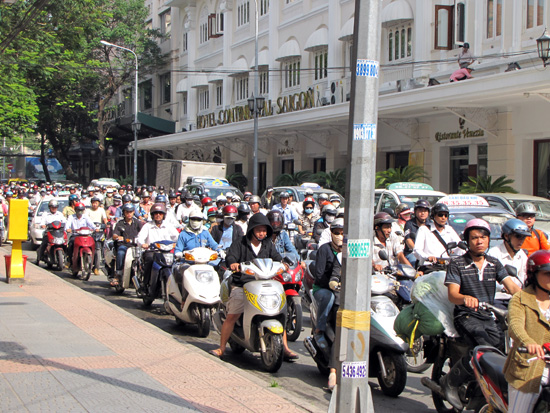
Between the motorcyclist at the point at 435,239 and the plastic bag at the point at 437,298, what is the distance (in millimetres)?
1967

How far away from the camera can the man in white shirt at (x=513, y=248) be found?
669 centimetres

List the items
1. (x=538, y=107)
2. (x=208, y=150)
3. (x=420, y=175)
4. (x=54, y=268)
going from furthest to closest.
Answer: (x=208, y=150)
(x=420, y=175)
(x=538, y=107)
(x=54, y=268)

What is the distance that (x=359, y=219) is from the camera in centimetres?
491

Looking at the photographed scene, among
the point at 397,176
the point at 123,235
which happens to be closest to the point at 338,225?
the point at 123,235

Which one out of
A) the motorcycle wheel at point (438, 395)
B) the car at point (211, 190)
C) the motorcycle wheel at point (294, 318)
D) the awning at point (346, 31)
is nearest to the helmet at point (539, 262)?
the motorcycle wheel at point (438, 395)

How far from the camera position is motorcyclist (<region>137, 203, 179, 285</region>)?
11305 millimetres

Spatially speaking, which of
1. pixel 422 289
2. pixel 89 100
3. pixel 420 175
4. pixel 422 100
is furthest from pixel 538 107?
pixel 89 100

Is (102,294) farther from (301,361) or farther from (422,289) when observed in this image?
A: (422,289)

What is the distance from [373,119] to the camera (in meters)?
4.93

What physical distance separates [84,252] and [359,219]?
11.0 metres

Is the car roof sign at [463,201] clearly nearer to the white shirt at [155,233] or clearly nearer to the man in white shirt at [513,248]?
the white shirt at [155,233]

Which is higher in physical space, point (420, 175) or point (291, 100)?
point (291, 100)

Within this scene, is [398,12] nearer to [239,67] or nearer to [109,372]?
[239,67]

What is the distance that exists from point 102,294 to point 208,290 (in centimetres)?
484
